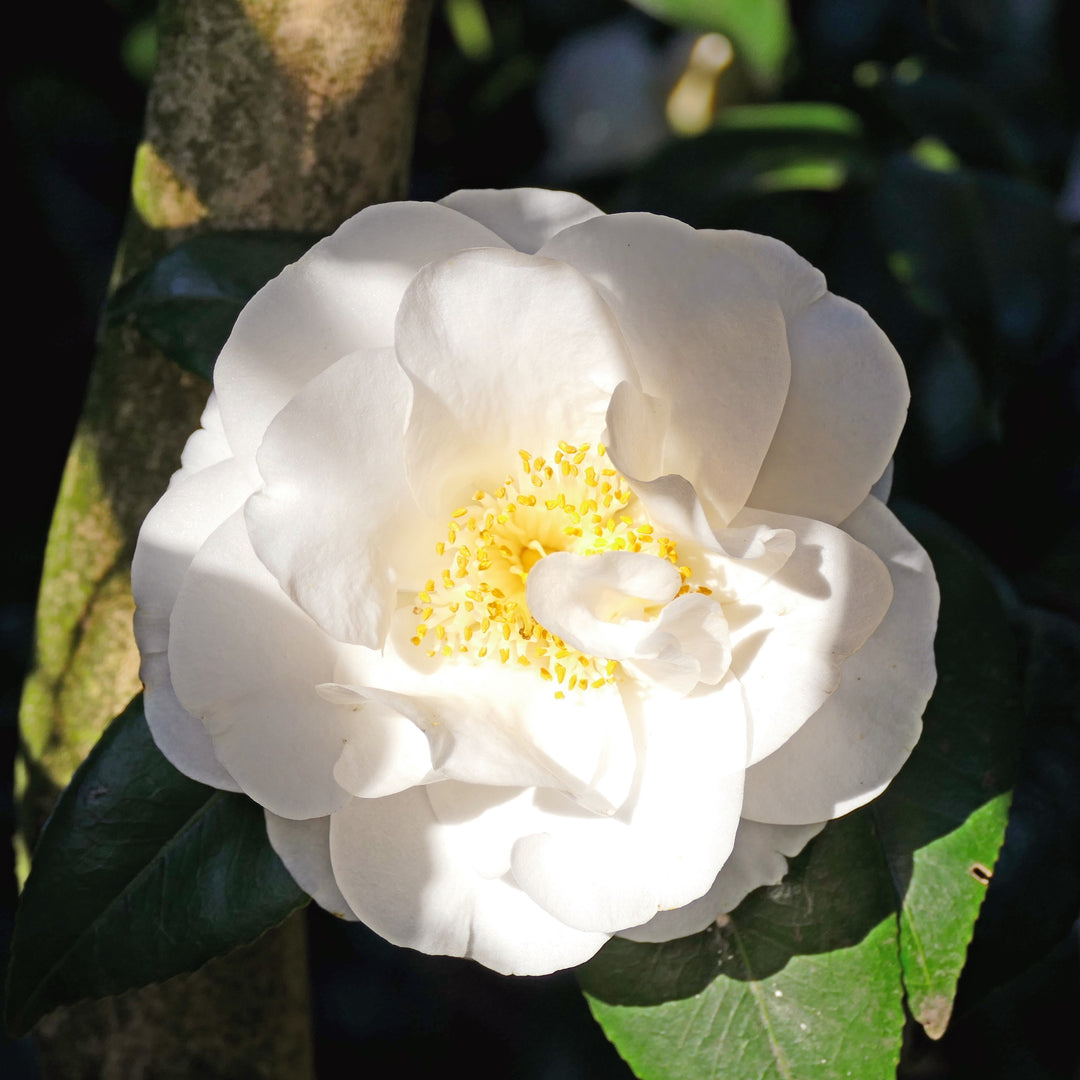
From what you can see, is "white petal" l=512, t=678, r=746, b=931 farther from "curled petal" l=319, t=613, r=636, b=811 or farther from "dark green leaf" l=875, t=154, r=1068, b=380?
"dark green leaf" l=875, t=154, r=1068, b=380

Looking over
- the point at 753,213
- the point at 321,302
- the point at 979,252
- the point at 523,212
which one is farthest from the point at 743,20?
the point at 321,302

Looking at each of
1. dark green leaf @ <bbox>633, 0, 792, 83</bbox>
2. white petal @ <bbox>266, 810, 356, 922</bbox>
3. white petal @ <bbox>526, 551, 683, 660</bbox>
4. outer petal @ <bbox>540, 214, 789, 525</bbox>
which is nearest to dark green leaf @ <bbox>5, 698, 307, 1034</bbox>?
white petal @ <bbox>266, 810, 356, 922</bbox>

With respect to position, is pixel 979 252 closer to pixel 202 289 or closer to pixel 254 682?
pixel 202 289

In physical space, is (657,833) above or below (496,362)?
below

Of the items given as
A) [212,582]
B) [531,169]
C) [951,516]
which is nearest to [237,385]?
[212,582]

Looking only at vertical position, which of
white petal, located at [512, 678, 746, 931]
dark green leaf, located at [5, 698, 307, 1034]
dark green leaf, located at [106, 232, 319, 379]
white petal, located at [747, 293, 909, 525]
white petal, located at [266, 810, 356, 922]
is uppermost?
white petal, located at [747, 293, 909, 525]
